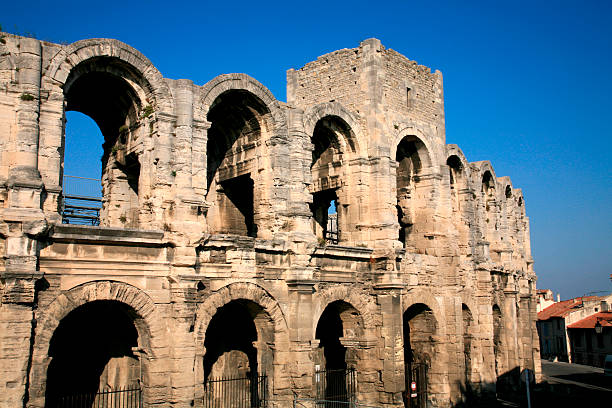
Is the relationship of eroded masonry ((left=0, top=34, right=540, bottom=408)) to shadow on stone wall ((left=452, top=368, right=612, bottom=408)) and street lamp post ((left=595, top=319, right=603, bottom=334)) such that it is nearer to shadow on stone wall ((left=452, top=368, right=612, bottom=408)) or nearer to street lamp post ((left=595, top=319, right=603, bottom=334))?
shadow on stone wall ((left=452, top=368, right=612, bottom=408))

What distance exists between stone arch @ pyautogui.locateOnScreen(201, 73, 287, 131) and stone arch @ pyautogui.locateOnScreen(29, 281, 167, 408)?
15.1 ft

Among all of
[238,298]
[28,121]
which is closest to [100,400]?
[238,298]

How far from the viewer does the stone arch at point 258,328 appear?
13.3m

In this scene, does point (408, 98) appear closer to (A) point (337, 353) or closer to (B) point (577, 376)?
(A) point (337, 353)

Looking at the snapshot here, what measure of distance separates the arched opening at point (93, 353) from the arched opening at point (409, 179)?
10388mm

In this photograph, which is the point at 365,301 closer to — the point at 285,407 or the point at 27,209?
the point at 285,407

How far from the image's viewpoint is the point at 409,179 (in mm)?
21516

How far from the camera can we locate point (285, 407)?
1484cm

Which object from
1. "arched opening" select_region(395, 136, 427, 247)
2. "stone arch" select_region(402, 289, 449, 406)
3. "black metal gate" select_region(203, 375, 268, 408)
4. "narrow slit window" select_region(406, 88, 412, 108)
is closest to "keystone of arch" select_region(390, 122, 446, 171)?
"arched opening" select_region(395, 136, 427, 247)

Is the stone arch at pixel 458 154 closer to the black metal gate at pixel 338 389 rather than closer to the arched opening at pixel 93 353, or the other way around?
the black metal gate at pixel 338 389

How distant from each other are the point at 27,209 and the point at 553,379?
29.0m

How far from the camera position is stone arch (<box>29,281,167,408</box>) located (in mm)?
11148

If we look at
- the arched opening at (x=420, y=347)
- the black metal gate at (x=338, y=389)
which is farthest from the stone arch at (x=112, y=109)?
the arched opening at (x=420, y=347)

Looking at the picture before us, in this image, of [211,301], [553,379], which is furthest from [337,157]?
[553,379]
